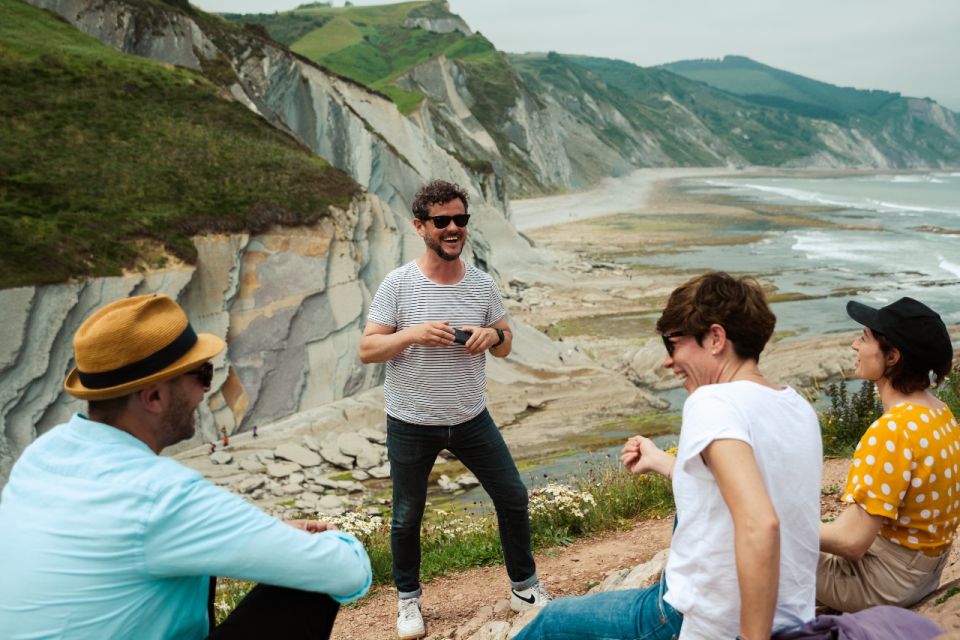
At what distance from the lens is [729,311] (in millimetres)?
2312

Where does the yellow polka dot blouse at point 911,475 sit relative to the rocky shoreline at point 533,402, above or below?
above

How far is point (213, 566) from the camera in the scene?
6.85ft

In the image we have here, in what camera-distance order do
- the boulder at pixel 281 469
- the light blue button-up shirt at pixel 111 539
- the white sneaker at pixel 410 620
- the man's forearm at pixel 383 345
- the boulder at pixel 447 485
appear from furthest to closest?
the boulder at pixel 281 469, the boulder at pixel 447 485, the white sneaker at pixel 410 620, the man's forearm at pixel 383 345, the light blue button-up shirt at pixel 111 539

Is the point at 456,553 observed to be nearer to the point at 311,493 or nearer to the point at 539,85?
the point at 311,493

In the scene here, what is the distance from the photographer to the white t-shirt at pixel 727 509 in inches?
84.0

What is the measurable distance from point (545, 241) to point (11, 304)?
119 feet

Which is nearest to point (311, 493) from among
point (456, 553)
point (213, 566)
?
point (456, 553)

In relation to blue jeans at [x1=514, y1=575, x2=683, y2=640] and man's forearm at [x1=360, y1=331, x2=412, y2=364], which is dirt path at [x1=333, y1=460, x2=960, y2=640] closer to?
man's forearm at [x1=360, y1=331, x2=412, y2=364]

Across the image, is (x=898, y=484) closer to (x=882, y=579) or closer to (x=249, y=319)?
(x=882, y=579)

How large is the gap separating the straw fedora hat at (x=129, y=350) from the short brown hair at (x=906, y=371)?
239 centimetres

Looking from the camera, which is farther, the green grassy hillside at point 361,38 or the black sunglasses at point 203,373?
the green grassy hillside at point 361,38

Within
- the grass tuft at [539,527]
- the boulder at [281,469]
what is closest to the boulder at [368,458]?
the boulder at [281,469]

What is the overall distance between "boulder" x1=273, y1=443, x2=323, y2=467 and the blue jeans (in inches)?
412

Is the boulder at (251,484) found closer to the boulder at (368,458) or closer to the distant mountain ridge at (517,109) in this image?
the boulder at (368,458)
